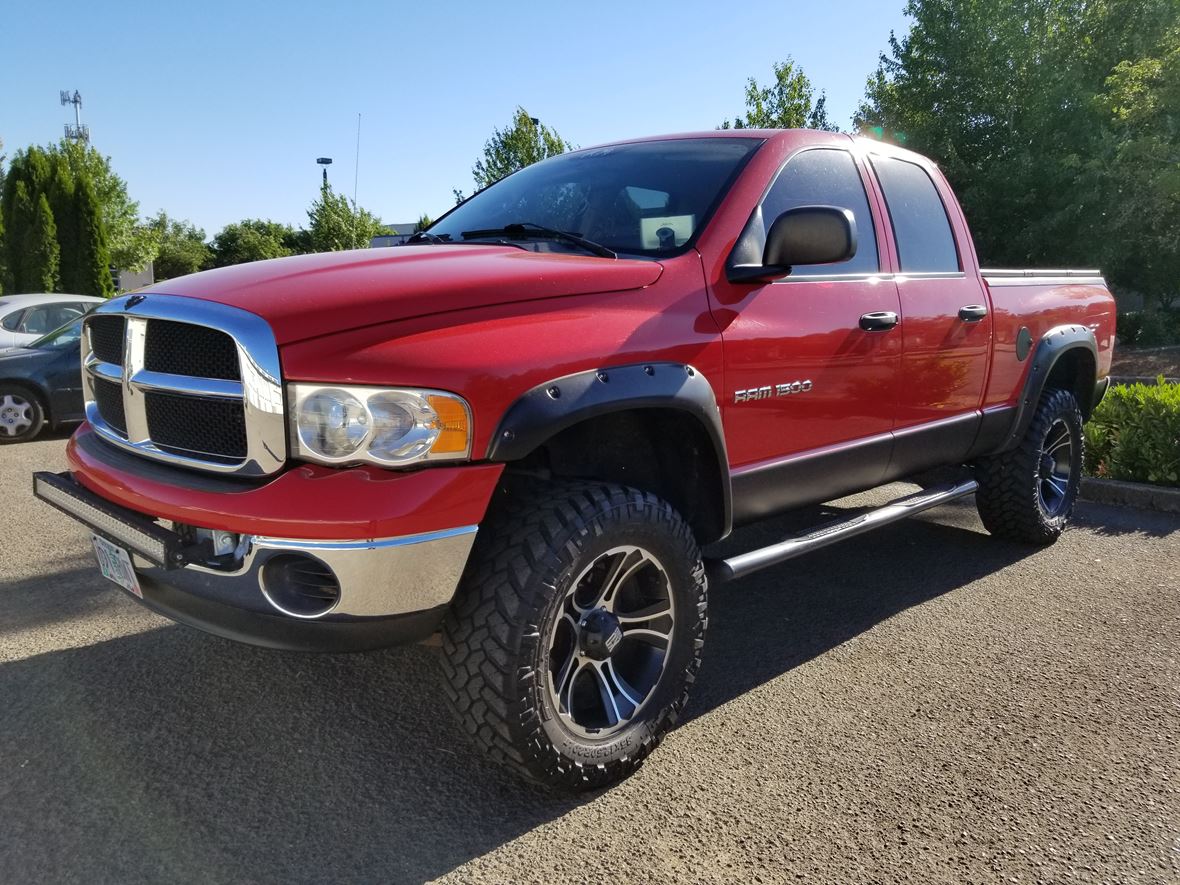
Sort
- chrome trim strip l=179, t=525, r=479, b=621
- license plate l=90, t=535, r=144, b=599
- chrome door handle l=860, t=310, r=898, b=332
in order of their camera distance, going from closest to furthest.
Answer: chrome trim strip l=179, t=525, r=479, b=621 → license plate l=90, t=535, r=144, b=599 → chrome door handle l=860, t=310, r=898, b=332

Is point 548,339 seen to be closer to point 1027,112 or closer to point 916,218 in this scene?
point 916,218

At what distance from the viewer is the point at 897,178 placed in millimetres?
4121

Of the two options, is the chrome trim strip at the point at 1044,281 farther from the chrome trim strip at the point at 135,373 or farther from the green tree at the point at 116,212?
the green tree at the point at 116,212

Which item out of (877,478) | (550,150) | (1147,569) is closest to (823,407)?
(877,478)

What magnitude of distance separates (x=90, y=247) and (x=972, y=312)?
26247mm

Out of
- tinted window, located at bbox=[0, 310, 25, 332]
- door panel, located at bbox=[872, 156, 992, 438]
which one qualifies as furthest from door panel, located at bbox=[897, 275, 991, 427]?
tinted window, located at bbox=[0, 310, 25, 332]

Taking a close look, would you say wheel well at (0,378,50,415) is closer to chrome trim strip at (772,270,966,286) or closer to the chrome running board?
the chrome running board

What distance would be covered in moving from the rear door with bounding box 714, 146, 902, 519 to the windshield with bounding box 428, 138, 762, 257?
212 millimetres

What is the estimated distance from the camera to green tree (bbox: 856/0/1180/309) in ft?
63.8

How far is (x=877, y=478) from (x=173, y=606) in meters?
2.73

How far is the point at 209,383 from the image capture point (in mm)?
2359

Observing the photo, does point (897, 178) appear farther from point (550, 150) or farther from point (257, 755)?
point (550, 150)

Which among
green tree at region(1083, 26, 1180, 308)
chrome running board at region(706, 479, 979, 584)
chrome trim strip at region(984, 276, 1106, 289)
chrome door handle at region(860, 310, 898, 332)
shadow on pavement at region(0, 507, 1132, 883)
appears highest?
green tree at region(1083, 26, 1180, 308)

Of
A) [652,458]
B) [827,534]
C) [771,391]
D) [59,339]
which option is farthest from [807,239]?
[59,339]
